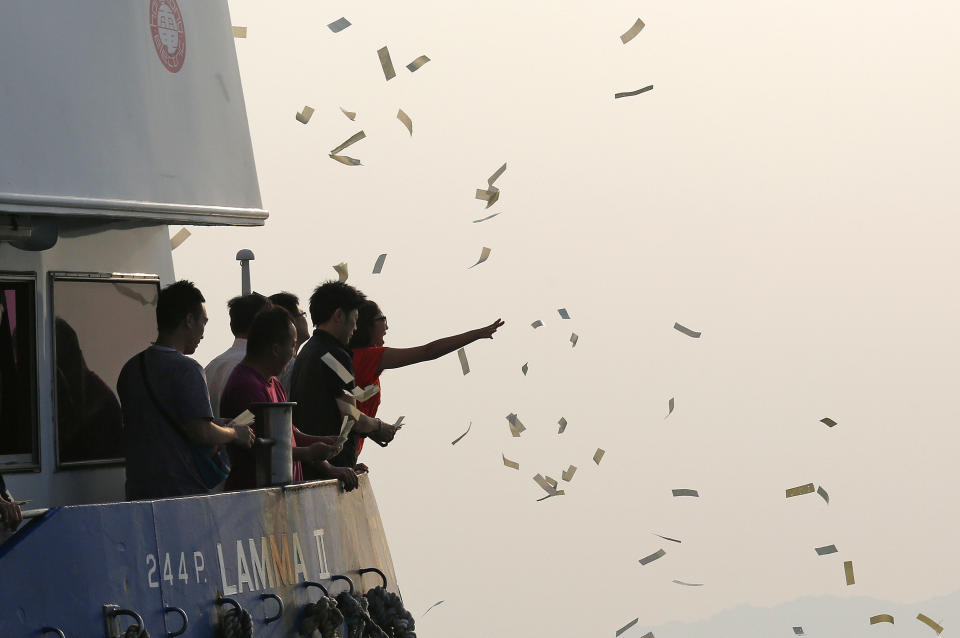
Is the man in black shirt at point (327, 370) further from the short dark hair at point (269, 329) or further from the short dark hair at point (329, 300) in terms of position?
the short dark hair at point (269, 329)

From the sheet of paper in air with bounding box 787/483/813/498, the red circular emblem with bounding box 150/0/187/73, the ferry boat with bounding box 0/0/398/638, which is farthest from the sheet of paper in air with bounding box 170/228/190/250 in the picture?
the sheet of paper in air with bounding box 787/483/813/498

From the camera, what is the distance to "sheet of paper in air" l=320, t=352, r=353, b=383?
8.80 metres

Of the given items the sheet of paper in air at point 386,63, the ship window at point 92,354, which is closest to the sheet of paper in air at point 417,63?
the sheet of paper in air at point 386,63

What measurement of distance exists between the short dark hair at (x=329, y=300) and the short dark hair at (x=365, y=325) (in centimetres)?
83

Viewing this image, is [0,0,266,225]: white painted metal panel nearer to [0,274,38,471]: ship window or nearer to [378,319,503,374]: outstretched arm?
[0,274,38,471]: ship window

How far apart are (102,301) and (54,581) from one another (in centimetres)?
251

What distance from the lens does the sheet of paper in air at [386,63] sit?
9961 millimetres

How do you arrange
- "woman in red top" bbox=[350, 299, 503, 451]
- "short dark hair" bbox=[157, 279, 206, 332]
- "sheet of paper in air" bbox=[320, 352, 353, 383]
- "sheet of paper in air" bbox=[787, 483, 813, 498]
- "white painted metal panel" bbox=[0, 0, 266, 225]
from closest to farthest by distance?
"white painted metal panel" bbox=[0, 0, 266, 225] → "short dark hair" bbox=[157, 279, 206, 332] → "sheet of paper in air" bbox=[320, 352, 353, 383] → "woman in red top" bbox=[350, 299, 503, 451] → "sheet of paper in air" bbox=[787, 483, 813, 498]

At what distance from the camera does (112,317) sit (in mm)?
8164

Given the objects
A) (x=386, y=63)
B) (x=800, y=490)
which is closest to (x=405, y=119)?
(x=386, y=63)

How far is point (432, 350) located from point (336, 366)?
1333mm

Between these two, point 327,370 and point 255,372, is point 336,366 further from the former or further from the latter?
point 255,372

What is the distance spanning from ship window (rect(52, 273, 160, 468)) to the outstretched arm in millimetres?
1851

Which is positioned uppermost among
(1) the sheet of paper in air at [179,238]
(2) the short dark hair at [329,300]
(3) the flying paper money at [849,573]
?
(1) the sheet of paper in air at [179,238]
